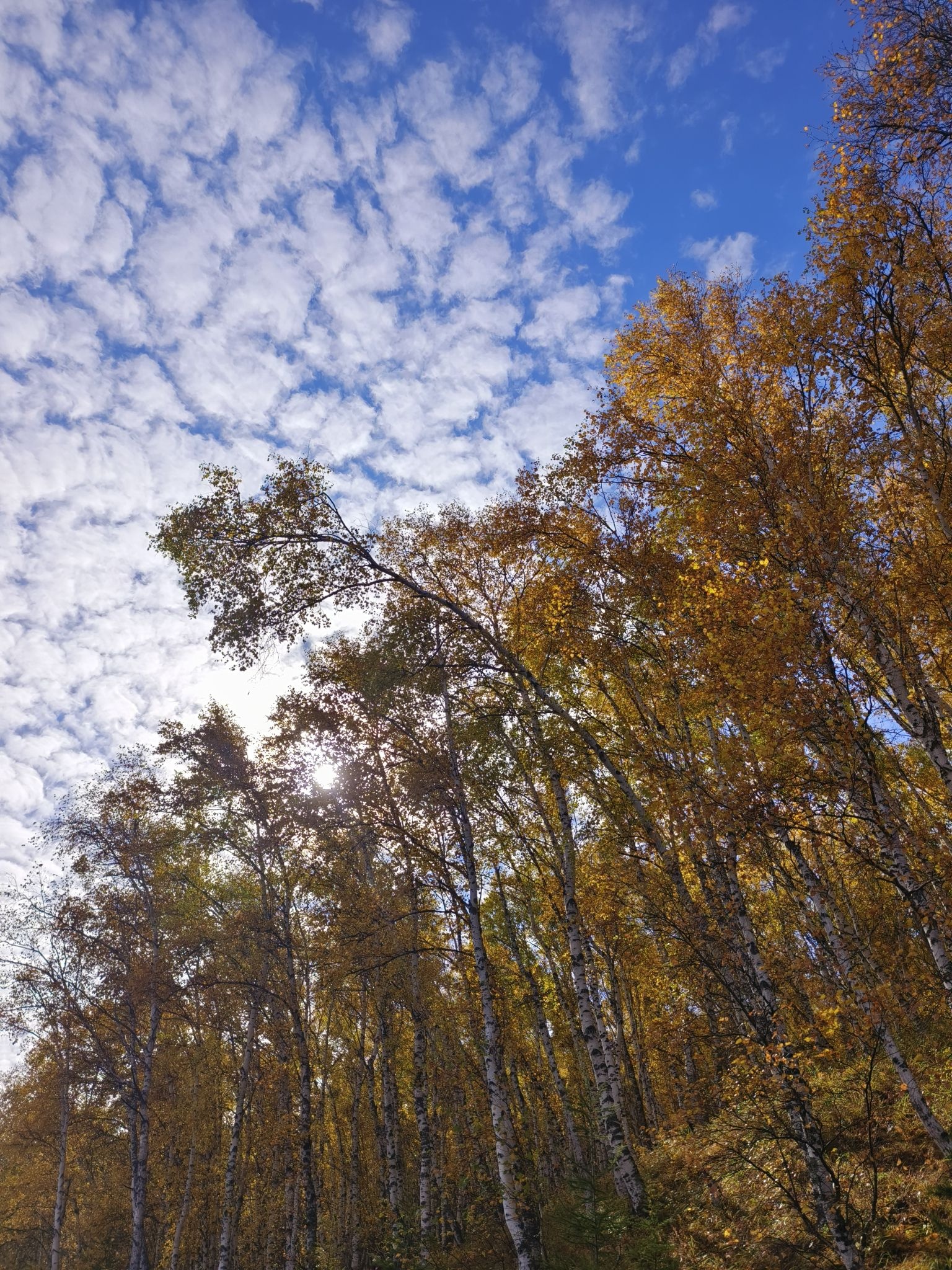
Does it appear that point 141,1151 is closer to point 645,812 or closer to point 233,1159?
point 233,1159

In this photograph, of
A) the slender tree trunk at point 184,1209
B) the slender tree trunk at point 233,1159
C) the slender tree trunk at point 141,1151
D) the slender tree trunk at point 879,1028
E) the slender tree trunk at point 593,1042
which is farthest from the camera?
the slender tree trunk at point 184,1209

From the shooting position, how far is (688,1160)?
13836 mm

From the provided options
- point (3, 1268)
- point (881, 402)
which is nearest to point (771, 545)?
point (881, 402)

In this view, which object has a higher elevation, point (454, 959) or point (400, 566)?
point (400, 566)

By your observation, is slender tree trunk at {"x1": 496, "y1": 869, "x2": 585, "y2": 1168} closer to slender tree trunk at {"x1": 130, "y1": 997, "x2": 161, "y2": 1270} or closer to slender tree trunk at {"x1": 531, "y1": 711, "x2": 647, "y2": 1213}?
slender tree trunk at {"x1": 531, "y1": 711, "x2": 647, "y2": 1213}

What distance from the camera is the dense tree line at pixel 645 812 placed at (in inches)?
320

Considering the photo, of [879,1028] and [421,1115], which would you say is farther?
[421,1115]

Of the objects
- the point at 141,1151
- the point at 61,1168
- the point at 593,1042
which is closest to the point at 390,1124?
the point at 593,1042

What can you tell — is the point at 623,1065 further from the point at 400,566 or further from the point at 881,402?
the point at 881,402

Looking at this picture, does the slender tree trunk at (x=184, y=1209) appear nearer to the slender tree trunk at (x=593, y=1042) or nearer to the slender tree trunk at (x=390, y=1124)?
the slender tree trunk at (x=390, y=1124)

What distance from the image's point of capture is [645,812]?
30.5 feet

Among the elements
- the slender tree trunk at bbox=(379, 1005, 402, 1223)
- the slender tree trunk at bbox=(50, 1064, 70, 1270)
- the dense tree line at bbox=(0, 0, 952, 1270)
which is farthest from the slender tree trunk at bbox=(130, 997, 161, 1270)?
the slender tree trunk at bbox=(379, 1005, 402, 1223)

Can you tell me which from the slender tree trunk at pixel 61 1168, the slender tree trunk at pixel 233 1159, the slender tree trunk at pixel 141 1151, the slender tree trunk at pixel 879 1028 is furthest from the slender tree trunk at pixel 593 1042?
the slender tree trunk at pixel 61 1168

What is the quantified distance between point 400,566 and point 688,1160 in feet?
45.3
